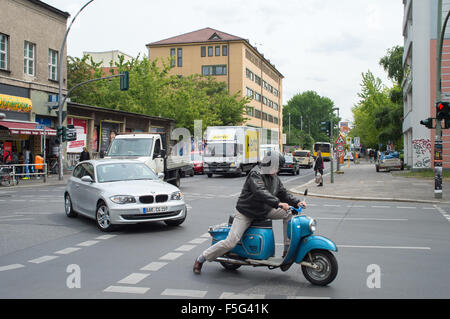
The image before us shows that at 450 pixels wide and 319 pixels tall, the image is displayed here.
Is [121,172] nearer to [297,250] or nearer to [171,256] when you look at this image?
[171,256]

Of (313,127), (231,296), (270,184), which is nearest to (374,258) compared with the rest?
(270,184)

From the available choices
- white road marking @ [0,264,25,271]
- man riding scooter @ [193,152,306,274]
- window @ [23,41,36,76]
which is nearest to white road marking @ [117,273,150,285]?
man riding scooter @ [193,152,306,274]

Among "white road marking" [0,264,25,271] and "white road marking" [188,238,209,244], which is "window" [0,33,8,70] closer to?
"white road marking" [188,238,209,244]

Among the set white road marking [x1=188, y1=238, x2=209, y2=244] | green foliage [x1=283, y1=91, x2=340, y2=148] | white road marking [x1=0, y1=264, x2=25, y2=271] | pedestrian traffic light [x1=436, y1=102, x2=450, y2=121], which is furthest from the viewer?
green foliage [x1=283, y1=91, x2=340, y2=148]

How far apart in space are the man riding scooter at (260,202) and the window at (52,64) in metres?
29.5

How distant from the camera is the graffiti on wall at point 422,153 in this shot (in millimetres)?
33906

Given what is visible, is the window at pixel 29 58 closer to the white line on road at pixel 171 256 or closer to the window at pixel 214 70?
the white line on road at pixel 171 256

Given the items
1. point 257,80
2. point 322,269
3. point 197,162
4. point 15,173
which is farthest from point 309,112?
point 322,269

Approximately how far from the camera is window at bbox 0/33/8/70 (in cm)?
2841

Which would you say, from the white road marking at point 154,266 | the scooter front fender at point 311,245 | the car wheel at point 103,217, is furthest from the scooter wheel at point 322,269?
the car wheel at point 103,217

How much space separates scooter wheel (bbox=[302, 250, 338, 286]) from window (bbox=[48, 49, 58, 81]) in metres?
30.2

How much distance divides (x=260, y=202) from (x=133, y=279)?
1832 millimetres

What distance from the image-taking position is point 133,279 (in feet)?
20.2

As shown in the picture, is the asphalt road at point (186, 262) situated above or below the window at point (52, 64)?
below
